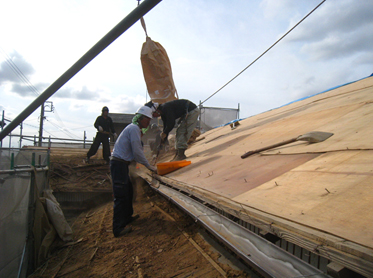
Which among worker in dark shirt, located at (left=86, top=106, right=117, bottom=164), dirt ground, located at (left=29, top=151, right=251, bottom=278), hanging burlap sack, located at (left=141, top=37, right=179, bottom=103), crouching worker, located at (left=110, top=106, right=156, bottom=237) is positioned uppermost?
hanging burlap sack, located at (left=141, top=37, right=179, bottom=103)

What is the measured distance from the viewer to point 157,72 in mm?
6008

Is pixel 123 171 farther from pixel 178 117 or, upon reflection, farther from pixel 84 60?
pixel 178 117

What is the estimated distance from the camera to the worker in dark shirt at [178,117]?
464 centimetres

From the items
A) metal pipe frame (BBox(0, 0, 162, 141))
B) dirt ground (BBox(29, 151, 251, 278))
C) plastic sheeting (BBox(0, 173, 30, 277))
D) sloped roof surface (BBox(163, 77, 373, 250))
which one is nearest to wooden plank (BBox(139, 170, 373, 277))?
sloped roof surface (BBox(163, 77, 373, 250))

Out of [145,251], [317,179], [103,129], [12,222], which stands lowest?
[145,251]

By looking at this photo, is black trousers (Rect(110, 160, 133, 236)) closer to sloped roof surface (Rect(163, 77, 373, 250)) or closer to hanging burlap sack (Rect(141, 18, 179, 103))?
sloped roof surface (Rect(163, 77, 373, 250))

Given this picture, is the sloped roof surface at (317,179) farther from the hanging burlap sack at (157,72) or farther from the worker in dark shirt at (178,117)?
the hanging burlap sack at (157,72)

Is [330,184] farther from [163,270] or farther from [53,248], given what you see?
[53,248]

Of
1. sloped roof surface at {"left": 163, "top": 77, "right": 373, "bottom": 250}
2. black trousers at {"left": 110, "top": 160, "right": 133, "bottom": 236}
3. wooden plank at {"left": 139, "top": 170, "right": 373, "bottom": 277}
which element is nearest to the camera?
wooden plank at {"left": 139, "top": 170, "right": 373, "bottom": 277}

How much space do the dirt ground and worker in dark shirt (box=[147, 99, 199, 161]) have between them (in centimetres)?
102

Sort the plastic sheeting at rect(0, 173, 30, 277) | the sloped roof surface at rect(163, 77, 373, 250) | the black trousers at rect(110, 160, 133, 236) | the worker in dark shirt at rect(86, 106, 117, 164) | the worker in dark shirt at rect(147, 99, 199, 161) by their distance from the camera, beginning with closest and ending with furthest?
the sloped roof surface at rect(163, 77, 373, 250), the plastic sheeting at rect(0, 173, 30, 277), the black trousers at rect(110, 160, 133, 236), the worker in dark shirt at rect(147, 99, 199, 161), the worker in dark shirt at rect(86, 106, 117, 164)

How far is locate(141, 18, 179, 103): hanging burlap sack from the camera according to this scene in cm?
586

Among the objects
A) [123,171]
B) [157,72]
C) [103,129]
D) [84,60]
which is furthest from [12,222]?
[103,129]

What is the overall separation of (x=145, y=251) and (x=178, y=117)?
279 centimetres
